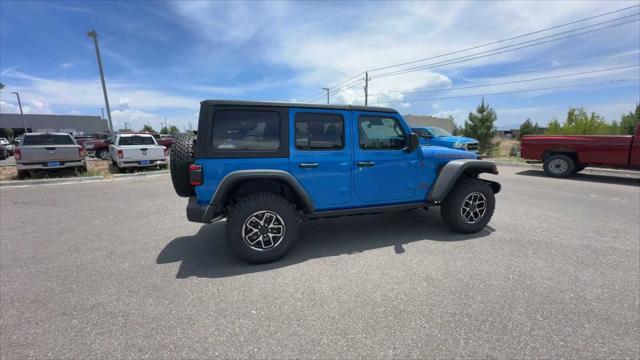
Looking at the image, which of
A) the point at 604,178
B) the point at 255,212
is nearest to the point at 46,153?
the point at 255,212

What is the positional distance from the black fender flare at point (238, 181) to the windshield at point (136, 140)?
1049 centimetres

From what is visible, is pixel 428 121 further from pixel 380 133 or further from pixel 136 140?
pixel 380 133

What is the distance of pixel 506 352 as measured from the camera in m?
1.93

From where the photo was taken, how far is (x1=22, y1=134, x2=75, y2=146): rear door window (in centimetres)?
884

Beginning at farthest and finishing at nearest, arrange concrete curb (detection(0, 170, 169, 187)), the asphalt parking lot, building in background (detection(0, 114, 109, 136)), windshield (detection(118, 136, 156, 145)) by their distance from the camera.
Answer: building in background (detection(0, 114, 109, 136)), windshield (detection(118, 136, 156, 145)), concrete curb (detection(0, 170, 169, 187)), the asphalt parking lot

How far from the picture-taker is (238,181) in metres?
3.05

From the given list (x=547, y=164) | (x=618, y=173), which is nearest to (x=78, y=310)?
(x=547, y=164)

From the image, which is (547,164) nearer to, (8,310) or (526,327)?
(526,327)

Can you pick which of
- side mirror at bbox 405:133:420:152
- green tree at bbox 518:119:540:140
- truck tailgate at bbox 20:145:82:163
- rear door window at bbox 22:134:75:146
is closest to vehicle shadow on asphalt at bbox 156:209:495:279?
side mirror at bbox 405:133:420:152

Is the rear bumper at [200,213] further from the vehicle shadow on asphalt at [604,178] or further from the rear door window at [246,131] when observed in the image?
the vehicle shadow on asphalt at [604,178]

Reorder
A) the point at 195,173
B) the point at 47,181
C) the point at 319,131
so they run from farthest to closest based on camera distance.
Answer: the point at 47,181 → the point at 319,131 → the point at 195,173

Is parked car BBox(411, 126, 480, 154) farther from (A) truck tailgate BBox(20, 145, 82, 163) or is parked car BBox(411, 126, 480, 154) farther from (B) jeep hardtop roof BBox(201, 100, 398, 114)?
(A) truck tailgate BBox(20, 145, 82, 163)

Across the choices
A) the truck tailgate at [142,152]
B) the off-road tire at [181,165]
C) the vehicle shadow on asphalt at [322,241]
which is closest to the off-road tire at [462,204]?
the vehicle shadow on asphalt at [322,241]

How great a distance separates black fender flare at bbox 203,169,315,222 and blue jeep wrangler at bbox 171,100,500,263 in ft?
0.04
